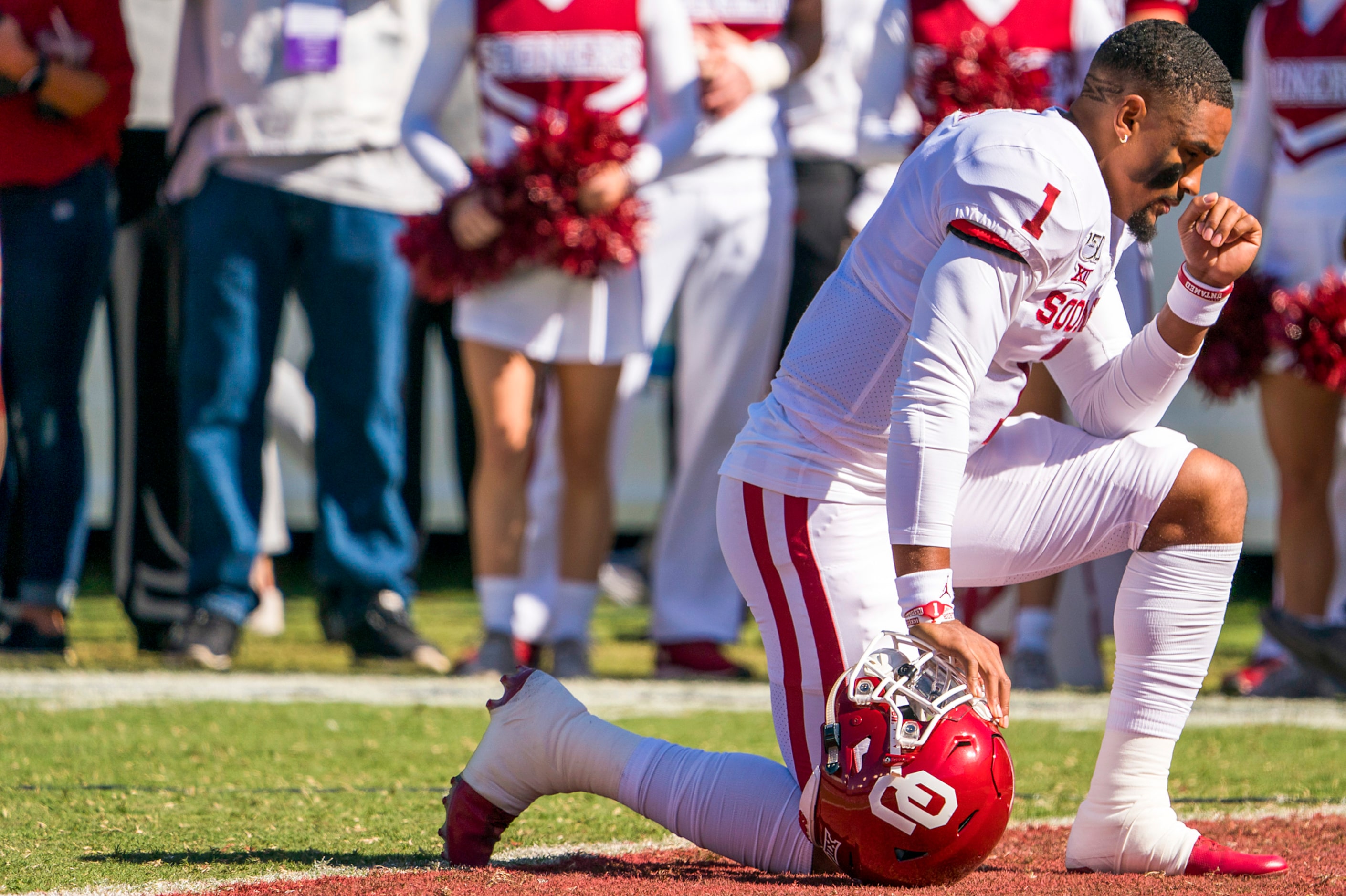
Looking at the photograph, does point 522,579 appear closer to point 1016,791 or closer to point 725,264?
point 725,264

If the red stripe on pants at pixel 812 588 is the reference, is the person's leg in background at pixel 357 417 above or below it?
below

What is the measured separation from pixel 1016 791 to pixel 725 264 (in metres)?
2.46

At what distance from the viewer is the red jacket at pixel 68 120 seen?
18.8 ft

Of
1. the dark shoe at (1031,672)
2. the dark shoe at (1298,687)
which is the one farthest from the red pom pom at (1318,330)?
the dark shoe at (1031,672)

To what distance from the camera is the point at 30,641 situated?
5.86m

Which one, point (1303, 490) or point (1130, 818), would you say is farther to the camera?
point (1303, 490)

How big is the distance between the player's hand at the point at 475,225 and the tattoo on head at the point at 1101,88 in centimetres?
273

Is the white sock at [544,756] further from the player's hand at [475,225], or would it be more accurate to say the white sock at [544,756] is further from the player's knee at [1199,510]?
the player's hand at [475,225]

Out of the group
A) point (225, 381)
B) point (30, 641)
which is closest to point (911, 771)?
point (225, 381)

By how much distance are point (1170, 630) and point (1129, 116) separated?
886mm

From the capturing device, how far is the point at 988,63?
5.60 m

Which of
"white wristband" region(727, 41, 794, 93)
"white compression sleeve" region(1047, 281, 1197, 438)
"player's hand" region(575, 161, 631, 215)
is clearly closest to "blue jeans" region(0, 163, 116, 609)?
"player's hand" region(575, 161, 631, 215)

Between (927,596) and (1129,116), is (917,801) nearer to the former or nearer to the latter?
(927,596)

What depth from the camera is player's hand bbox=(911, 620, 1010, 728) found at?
105 inches
